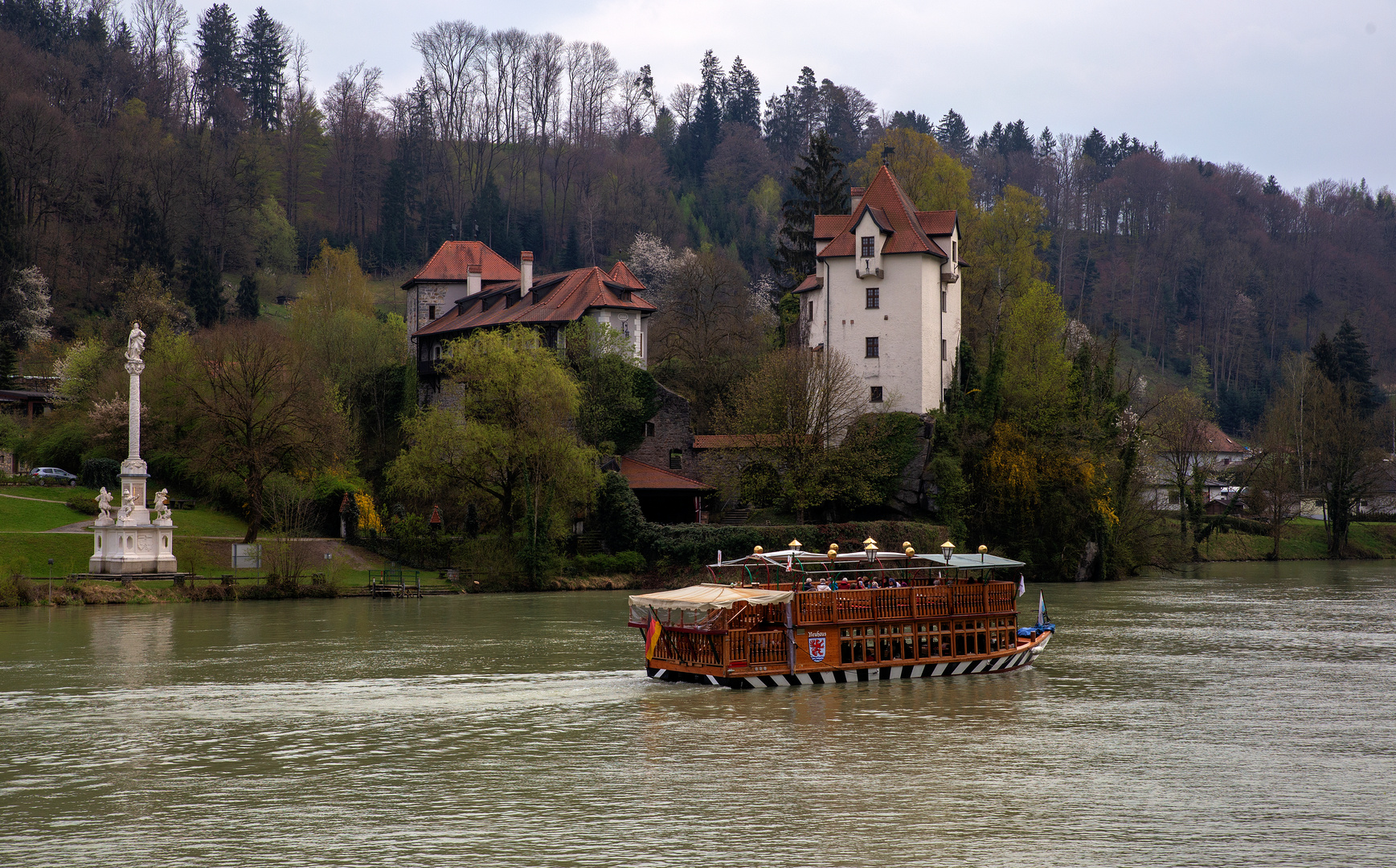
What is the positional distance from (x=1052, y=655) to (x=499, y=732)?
19490mm

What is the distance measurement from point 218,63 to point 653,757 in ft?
420

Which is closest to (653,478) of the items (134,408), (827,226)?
(827,226)

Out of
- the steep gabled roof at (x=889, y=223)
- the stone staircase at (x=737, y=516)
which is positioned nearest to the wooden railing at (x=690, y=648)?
the stone staircase at (x=737, y=516)

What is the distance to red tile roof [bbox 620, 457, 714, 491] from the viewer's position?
234 ft

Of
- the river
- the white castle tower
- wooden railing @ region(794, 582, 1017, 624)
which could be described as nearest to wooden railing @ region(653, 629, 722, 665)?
the river

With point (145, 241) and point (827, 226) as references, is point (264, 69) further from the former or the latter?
point (827, 226)

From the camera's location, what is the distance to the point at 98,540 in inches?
2175

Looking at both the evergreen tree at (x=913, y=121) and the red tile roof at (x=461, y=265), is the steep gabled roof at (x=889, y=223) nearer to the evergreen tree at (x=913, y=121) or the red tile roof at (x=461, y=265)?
the red tile roof at (x=461, y=265)

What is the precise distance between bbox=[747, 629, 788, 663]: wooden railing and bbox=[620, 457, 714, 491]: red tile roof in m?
38.7

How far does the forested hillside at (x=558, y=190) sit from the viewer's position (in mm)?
100250

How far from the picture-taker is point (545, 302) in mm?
81812

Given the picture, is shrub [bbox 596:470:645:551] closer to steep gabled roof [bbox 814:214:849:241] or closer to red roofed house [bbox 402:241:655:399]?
red roofed house [bbox 402:241:655:399]

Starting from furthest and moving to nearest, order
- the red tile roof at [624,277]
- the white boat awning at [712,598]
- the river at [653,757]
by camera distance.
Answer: the red tile roof at [624,277]
the white boat awning at [712,598]
the river at [653,757]

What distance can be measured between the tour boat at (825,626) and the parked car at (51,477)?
161ft
